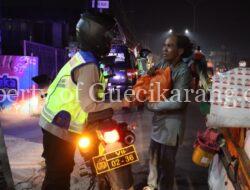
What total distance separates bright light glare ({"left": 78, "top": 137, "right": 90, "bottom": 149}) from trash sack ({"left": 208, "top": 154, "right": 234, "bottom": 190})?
1.46 metres

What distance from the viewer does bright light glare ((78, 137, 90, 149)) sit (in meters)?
3.87

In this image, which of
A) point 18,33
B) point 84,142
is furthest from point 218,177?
point 18,33

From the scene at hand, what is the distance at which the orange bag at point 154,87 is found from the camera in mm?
4281

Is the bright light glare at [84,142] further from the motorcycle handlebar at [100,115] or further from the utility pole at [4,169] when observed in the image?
the utility pole at [4,169]

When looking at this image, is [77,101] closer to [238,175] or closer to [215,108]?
[215,108]

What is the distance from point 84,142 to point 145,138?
16.0ft

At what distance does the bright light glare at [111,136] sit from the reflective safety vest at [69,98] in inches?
12.0

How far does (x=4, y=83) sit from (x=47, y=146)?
850cm

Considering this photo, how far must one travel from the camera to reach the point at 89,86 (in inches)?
133

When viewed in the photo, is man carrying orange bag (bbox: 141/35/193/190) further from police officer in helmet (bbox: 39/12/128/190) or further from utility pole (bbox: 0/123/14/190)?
utility pole (bbox: 0/123/14/190)

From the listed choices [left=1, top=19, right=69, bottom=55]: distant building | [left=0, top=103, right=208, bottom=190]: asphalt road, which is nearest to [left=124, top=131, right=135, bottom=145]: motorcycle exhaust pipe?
[left=0, top=103, right=208, bottom=190]: asphalt road

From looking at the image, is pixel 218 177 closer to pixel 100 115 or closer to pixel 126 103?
pixel 126 103

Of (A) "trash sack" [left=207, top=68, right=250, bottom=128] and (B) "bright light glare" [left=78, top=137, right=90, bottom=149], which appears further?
(B) "bright light glare" [left=78, top=137, right=90, bottom=149]

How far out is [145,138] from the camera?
871 cm
